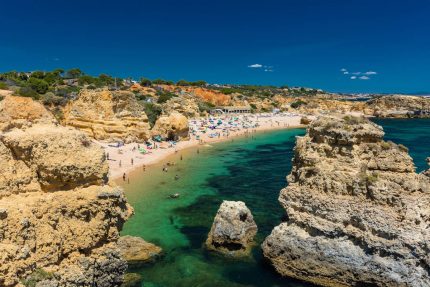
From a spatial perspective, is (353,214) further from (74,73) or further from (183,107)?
(74,73)

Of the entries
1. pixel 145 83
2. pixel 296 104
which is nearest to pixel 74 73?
pixel 145 83

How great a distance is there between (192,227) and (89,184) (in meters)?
12.5

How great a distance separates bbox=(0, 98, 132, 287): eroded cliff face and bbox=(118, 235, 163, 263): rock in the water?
582 cm

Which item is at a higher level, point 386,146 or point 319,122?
point 319,122

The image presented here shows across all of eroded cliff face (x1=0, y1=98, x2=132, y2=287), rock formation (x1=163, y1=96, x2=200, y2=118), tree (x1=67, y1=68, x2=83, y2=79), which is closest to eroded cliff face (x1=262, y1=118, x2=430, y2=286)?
eroded cliff face (x1=0, y1=98, x2=132, y2=287)

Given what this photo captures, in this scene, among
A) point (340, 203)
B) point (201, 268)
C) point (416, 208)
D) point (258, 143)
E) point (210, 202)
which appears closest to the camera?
point (416, 208)

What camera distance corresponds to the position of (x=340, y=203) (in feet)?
49.9

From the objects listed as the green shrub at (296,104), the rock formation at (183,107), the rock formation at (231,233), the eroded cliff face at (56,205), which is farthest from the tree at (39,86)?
the green shrub at (296,104)

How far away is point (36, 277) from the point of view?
964 centimetres

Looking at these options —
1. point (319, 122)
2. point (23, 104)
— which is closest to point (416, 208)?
point (319, 122)

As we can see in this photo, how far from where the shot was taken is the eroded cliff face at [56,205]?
9719 millimetres

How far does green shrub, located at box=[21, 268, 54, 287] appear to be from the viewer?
941 centimetres

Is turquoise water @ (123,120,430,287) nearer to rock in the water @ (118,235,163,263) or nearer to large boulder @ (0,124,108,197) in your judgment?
rock in the water @ (118,235,163,263)

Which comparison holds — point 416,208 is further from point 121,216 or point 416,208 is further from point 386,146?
point 121,216
